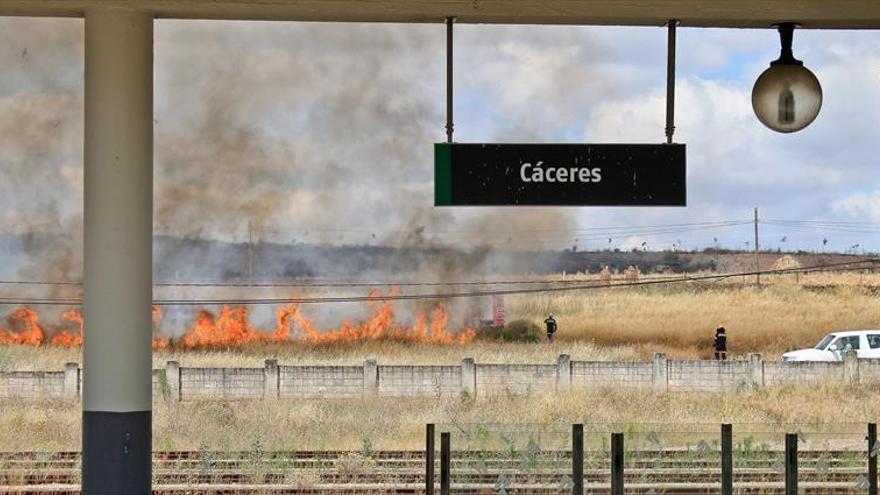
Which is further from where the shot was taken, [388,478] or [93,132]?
[388,478]

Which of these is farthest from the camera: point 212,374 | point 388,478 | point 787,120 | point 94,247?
point 212,374

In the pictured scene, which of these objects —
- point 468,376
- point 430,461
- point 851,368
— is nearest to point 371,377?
point 468,376

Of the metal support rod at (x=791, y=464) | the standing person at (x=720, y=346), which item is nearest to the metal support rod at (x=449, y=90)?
the metal support rod at (x=791, y=464)

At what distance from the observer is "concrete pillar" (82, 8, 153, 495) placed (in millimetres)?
6336

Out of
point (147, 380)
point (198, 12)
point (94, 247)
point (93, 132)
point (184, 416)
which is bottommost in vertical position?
point (184, 416)

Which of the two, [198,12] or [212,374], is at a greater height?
[198,12]

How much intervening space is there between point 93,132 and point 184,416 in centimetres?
1276

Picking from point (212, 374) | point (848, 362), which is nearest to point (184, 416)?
point (212, 374)

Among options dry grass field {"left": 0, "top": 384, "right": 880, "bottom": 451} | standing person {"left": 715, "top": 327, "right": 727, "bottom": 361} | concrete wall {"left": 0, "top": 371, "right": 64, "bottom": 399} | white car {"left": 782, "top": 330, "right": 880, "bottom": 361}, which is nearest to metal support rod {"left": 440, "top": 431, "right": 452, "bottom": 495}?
dry grass field {"left": 0, "top": 384, "right": 880, "bottom": 451}

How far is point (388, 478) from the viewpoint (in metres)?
12.2

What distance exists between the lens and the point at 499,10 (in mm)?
6578

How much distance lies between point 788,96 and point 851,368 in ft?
52.6

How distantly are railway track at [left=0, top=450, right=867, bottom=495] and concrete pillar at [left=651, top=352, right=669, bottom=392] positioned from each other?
298 inches

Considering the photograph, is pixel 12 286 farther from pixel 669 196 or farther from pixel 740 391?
pixel 669 196
